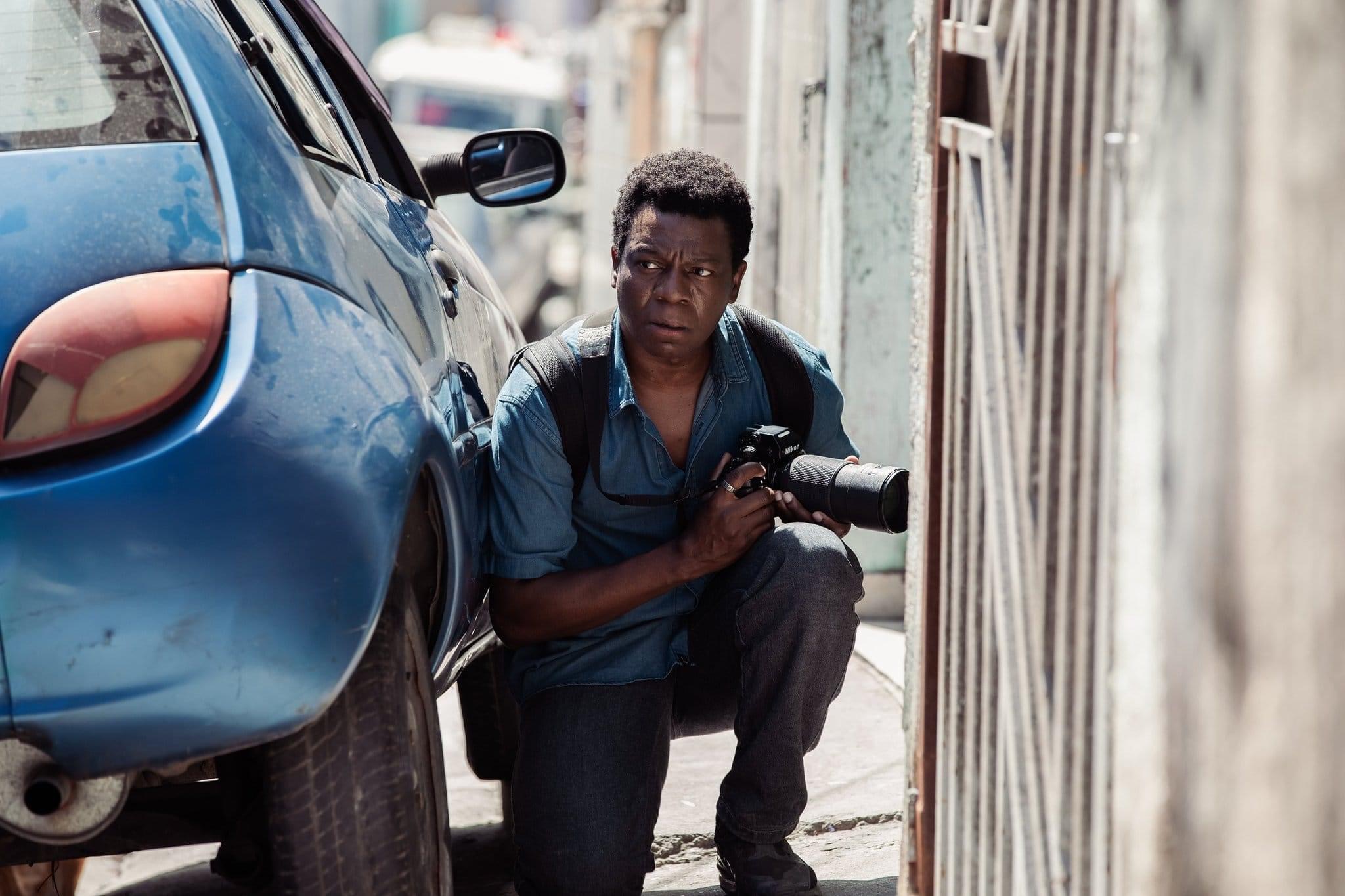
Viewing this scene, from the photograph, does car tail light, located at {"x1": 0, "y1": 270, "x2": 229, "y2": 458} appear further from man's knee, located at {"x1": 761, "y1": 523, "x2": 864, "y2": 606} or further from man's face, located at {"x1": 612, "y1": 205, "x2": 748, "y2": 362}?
man's knee, located at {"x1": 761, "y1": 523, "x2": 864, "y2": 606}

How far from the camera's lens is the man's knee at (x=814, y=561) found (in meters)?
2.75

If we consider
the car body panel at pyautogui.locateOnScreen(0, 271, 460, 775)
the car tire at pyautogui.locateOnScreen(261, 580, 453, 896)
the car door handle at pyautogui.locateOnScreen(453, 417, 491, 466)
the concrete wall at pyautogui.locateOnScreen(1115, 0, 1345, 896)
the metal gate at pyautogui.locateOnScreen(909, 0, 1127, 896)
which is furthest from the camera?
the car door handle at pyautogui.locateOnScreen(453, 417, 491, 466)

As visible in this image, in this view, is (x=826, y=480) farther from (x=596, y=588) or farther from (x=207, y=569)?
(x=207, y=569)

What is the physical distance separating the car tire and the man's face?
0.81m

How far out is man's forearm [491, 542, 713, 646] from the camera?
2.72 m

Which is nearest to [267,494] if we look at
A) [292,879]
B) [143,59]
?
[292,879]

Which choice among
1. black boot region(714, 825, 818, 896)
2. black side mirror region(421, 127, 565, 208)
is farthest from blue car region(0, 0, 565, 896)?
black side mirror region(421, 127, 565, 208)

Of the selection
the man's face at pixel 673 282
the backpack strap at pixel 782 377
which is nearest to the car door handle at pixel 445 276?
the man's face at pixel 673 282

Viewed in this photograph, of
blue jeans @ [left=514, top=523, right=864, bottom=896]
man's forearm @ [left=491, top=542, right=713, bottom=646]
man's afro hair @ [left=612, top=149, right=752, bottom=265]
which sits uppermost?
man's afro hair @ [left=612, top=149, right=752, bottom=265]

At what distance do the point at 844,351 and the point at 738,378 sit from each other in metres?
2.12

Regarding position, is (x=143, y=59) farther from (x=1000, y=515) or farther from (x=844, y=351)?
(x=844, y=351)

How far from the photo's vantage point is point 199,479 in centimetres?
180

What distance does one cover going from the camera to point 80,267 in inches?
73.4

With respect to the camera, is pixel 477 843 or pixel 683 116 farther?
pixel 683 116
